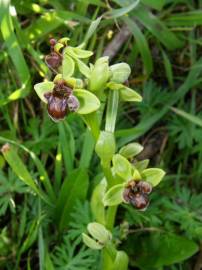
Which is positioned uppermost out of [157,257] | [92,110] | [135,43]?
[92,110]

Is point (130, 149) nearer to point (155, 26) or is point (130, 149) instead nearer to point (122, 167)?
point (122, 167)

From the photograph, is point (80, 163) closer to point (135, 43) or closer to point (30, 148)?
point (30, 148)

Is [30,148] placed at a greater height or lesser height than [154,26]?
lesser

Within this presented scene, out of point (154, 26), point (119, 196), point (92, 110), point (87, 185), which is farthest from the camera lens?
point (154, 26)

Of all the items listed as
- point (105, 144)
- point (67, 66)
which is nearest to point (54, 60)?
point (67, 66)

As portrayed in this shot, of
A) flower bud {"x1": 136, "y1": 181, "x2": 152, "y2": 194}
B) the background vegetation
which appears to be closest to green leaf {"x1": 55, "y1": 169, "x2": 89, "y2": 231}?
the background vegetation

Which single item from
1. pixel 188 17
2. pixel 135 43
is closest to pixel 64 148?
pixel 135 43
